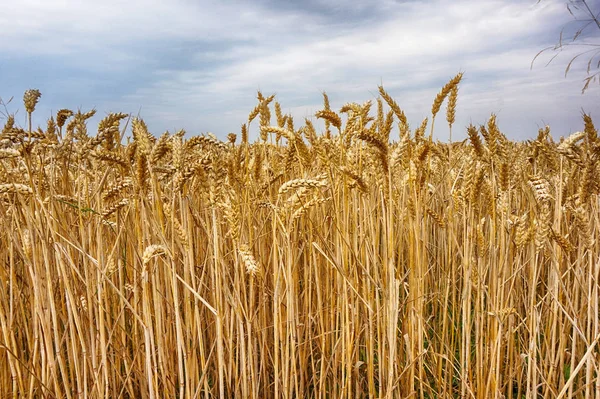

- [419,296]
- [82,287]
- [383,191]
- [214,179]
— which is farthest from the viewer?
[82,287]

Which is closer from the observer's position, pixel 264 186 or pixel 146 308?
pixel 146 308

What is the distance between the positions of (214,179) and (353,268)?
64 centimetres

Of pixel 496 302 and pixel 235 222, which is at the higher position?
pixel 235 222

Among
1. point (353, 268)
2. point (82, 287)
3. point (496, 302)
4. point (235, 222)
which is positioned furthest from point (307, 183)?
point (82, 287)

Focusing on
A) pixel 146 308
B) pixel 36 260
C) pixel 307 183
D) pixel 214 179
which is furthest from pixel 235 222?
pixel 36 260

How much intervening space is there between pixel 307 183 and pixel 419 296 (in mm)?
581

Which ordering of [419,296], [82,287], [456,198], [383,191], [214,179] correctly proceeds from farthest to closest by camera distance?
[82,287] < [456,198] < [419,296] < [383,191] < [214,179]

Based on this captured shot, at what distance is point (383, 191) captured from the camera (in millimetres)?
1504

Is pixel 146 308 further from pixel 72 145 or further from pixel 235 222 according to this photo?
pixel 72 145

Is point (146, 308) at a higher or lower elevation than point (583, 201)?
lower

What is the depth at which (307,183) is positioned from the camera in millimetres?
1436

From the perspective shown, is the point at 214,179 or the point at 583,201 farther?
the point at 583,201

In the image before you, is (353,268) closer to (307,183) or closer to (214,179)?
(307,183)

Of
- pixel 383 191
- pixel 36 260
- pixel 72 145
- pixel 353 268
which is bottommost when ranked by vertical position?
pixel 353 268
